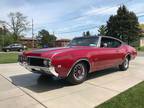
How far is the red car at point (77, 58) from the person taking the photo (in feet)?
15.5

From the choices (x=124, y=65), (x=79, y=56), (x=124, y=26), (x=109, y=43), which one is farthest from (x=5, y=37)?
(x=79, y=56)

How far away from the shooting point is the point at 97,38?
645 centimetres

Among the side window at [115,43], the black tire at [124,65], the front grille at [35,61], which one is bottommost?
the black tire at [124,65]

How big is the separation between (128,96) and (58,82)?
88.0 inches

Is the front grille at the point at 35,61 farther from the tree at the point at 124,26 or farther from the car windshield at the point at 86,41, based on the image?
the tree at the point at 124,26

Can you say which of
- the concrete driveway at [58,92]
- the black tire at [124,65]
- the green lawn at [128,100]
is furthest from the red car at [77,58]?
the green lawn at [128,100]

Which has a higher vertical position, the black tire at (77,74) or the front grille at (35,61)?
the front grille at (35,61)

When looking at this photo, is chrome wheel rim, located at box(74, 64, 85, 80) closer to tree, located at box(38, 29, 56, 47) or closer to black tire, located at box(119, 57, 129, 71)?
black tire, located at box(119, 57, 129, 71)

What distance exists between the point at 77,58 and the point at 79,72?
536 mm

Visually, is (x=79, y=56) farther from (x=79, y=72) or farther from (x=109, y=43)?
(x=109, y=43)

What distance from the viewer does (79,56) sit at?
206 inches

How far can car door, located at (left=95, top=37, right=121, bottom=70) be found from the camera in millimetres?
6051

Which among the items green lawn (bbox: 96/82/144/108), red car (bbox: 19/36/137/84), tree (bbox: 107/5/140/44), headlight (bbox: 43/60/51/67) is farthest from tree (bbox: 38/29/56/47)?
green lawn (bbox: 96/82/144/108)

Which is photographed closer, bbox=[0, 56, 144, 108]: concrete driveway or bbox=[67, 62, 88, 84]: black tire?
bbox=[0, 56, 144, 108]: concrete driveway
